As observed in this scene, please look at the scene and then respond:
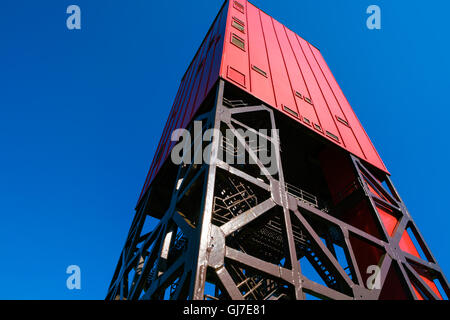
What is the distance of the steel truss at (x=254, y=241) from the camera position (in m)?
5.76

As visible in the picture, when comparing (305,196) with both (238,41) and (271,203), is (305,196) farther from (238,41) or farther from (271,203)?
(238,41)

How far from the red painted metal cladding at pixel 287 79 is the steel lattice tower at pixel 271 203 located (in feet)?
0.25

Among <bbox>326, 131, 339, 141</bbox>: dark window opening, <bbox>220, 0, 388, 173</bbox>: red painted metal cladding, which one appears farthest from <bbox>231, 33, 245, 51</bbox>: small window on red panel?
<bbox>326, 131, 339, 141</bbox>: dark window opening

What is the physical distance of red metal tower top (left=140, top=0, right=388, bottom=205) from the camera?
37.9ft

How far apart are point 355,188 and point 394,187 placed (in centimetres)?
244

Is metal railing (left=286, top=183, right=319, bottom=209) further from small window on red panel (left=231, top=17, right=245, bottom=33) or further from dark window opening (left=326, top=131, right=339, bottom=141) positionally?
small window on red panel (left=231, top=17, right=245, bottom=33)

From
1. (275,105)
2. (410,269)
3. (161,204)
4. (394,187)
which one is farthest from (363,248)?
(161,204)

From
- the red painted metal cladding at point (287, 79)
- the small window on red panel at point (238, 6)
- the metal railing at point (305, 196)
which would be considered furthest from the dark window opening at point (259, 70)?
→ the small window on red panel at point (238, 6)

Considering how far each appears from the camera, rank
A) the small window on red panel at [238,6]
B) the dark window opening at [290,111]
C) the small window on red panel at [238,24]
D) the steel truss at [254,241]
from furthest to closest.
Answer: the small window on red panel at [238,6] → the small window on red panel at [238,24] → the dark window opening at [290,111] → the steel truss at [254,241]

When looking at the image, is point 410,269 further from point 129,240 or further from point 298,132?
point 129,240

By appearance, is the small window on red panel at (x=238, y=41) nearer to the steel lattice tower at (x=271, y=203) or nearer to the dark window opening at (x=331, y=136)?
the steel lattice tower at (x=271, y=203)

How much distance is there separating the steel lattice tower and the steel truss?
0.03m

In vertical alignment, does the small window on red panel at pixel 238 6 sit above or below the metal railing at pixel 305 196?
above

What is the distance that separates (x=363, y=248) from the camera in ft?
31.7
